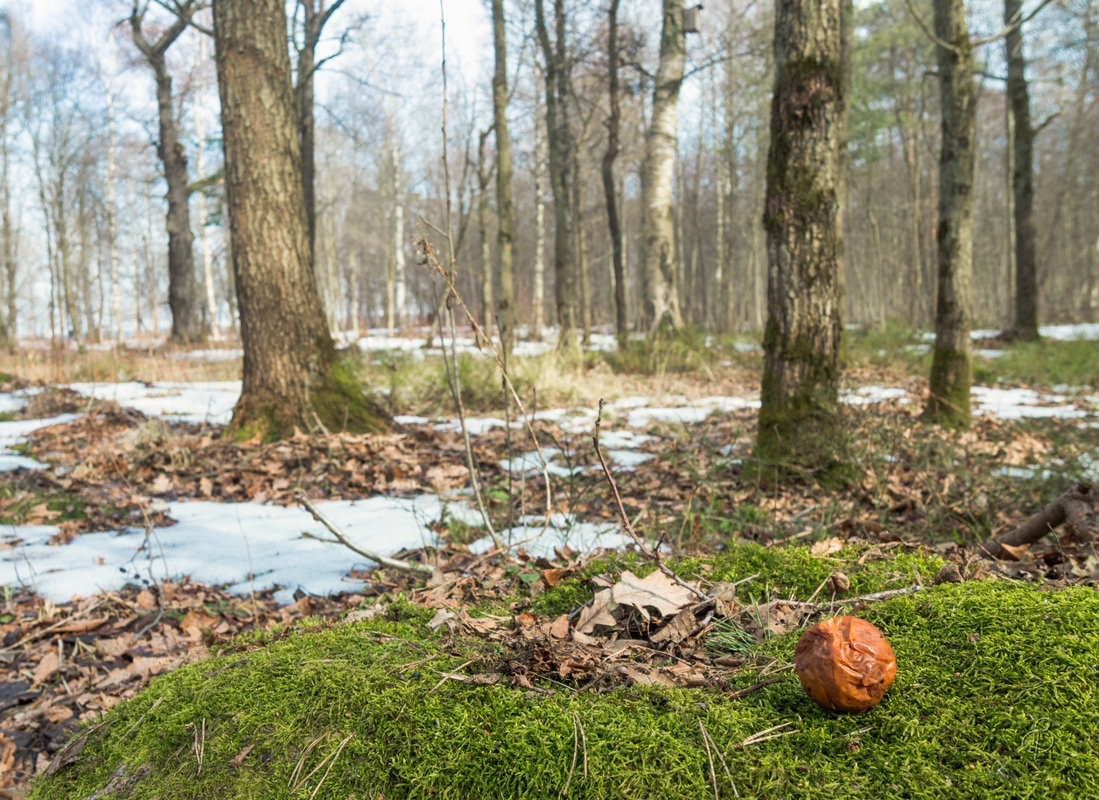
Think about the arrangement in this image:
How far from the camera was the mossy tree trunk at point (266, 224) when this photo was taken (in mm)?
5141

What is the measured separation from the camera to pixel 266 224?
5188 millimetres

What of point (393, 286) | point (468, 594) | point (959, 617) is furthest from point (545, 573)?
point (393, 286)

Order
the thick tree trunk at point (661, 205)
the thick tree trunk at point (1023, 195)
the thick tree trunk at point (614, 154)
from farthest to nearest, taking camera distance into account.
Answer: the thick tree trunk at point (1023, 195)
the thick tree trunk at point (614, 154)
the thick tree trunk at point (661, 205)

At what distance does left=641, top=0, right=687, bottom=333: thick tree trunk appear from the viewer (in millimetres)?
10711

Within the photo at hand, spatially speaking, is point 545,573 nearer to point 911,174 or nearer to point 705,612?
point 705,612

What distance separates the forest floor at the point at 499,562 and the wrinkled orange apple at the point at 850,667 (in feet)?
0.15

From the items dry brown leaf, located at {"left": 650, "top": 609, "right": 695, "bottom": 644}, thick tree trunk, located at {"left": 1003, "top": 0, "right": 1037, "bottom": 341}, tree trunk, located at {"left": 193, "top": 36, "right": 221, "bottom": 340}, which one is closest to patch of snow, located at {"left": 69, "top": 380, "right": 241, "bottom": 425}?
dry brown leaf, located at {"left": 650, "top": 609, "right": 695, "bottom": 644}

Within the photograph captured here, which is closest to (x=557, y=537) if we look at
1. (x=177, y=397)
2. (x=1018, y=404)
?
(x=1018, y=404)

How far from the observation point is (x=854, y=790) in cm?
89

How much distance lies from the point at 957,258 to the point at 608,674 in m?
5.42

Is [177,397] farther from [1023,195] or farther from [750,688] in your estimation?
[1023,195]

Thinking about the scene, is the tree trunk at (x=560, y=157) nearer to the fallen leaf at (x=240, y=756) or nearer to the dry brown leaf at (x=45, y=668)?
the dry brown leaf at (x=45, y=668)

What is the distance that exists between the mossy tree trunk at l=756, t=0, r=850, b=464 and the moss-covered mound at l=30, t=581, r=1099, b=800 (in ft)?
8.31

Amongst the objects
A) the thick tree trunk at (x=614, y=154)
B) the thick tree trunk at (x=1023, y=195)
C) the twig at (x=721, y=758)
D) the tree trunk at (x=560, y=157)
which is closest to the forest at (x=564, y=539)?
the twig at (x=721, y=758)
